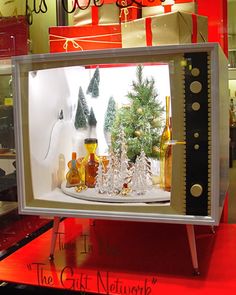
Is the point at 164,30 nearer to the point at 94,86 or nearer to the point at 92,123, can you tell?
the point at 94,86

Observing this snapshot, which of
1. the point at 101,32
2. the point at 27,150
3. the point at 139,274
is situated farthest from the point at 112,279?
the point at 101,32

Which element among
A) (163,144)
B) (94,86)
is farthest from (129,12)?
(163,144)

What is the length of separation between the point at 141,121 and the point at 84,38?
0.37 meters

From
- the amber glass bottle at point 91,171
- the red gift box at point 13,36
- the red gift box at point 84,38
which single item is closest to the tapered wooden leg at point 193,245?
the amber glass bottle at point 91,171

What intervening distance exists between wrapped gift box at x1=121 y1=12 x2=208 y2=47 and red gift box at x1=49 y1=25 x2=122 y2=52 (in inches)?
4.3

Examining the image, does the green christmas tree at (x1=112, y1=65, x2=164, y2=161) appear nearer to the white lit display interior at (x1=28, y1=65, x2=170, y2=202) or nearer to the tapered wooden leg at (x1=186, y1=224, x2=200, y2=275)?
the white lit display interior at (x1=28, y1=65, x2=170, y2=202)

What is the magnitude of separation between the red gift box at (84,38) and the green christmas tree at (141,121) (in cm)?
19

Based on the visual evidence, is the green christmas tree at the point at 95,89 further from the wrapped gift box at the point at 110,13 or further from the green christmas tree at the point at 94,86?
the wrapped gift box at the point at 110,13

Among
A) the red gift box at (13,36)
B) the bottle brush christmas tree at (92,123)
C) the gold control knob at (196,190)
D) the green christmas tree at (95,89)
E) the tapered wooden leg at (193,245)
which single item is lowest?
the tapered wooden leg at (193,245)

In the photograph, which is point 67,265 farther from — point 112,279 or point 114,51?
point 114,51

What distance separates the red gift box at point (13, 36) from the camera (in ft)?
5.94

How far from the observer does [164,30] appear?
1277 mm

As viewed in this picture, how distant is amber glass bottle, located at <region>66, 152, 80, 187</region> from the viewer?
1473 millimetres

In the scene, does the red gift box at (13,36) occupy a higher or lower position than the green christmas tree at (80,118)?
higher
